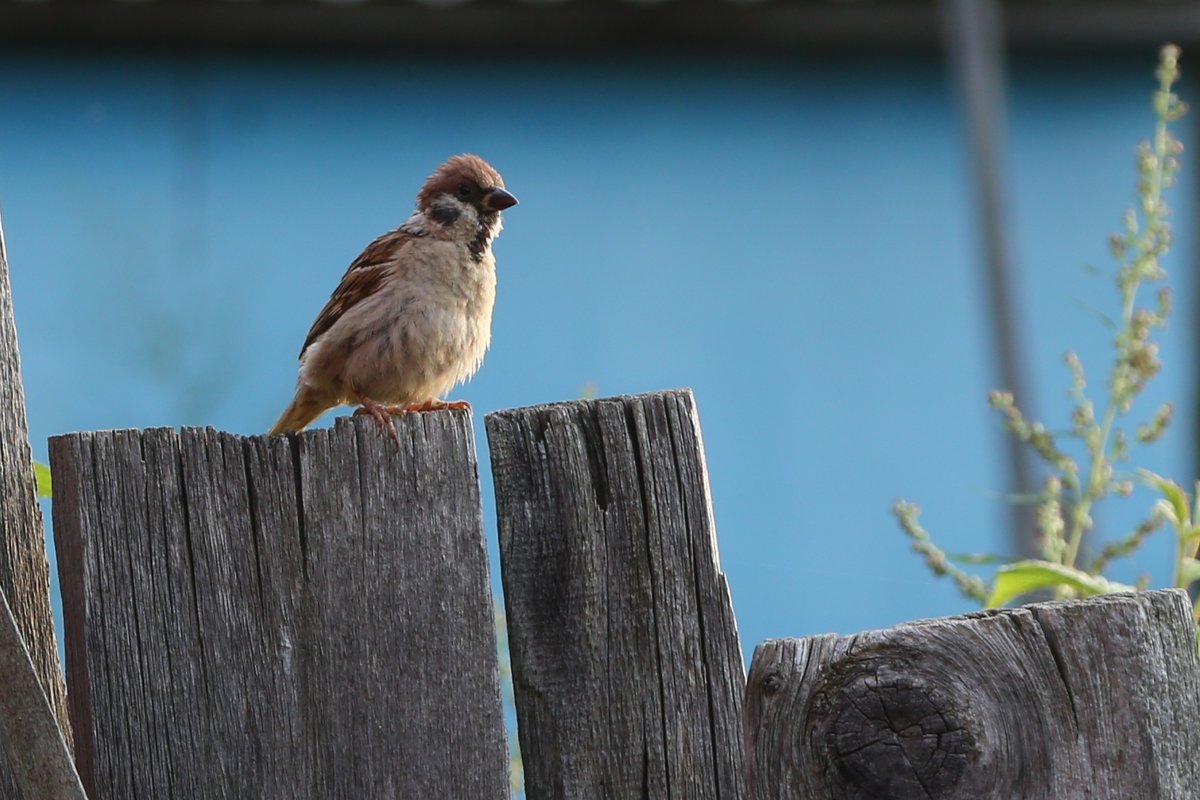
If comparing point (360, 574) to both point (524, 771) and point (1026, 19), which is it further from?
point (1026, 19)

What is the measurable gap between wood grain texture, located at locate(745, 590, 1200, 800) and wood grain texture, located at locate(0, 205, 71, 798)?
844 millimetres

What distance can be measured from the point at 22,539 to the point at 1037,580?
1.25 metres

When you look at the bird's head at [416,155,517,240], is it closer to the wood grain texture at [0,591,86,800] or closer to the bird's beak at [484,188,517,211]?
the bird's beak at [484,188,517,211]

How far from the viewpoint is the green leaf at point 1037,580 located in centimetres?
197

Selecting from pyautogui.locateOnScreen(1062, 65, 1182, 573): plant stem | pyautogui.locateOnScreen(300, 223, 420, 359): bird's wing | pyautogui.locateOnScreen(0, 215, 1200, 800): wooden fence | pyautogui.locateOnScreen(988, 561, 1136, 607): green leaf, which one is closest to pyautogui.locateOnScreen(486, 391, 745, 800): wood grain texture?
pyautogui.locateOnScreen(0, 215, 1200, 800): wooden fence

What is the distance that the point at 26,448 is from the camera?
1.79 m

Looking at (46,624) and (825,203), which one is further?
(825,203)

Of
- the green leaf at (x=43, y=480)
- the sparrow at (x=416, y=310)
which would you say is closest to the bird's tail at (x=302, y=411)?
the sparrow at (x=416, y=310)

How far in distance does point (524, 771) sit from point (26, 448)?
0.68 m

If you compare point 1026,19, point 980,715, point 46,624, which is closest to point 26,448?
point 46,624

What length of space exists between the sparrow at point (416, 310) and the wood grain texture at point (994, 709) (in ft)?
6.14

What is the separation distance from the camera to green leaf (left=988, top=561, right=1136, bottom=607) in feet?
6.46

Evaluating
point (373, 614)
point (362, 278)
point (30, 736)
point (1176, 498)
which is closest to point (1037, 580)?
point (1176, 498)

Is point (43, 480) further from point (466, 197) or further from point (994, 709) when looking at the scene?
point (466, 197)
